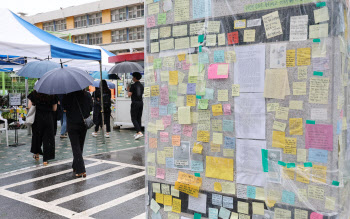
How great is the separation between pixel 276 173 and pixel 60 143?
31.0 ft

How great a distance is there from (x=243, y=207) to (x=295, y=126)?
2.30 ft

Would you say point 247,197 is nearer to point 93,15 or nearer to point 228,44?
point 228,44

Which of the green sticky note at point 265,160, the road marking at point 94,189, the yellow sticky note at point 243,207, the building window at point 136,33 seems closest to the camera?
the green sticky note at point 265,160

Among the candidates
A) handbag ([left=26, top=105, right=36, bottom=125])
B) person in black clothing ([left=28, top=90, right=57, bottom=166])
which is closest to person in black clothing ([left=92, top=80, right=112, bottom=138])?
person in black clothing ([left=28, top=90, right=57, bottom=166])

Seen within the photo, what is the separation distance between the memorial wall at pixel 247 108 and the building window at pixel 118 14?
46.5m

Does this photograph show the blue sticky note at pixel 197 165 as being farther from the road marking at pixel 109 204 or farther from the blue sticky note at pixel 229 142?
the road marking at pixel 109 204

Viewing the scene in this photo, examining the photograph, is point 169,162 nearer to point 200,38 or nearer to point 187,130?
point 187,130

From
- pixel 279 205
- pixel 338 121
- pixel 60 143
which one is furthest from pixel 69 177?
pixel 338 121

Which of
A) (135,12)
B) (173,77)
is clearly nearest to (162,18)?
(173,77)

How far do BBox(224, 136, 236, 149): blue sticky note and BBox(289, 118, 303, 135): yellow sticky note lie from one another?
1.34 feet

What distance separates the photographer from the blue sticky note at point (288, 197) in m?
2.17

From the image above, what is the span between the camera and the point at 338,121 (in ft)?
6.58

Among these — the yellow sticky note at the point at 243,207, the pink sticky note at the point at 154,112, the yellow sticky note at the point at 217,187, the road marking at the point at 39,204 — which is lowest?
the road marking at the point at 39,204

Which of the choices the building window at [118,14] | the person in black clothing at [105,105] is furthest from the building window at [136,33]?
the person in black clothing at [105,105]
